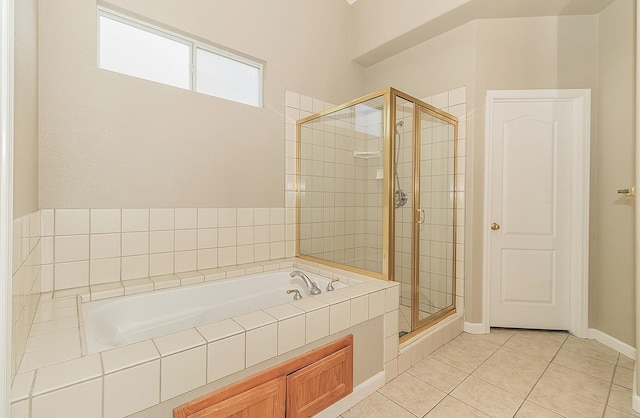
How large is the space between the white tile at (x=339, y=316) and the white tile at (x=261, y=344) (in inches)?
12.7

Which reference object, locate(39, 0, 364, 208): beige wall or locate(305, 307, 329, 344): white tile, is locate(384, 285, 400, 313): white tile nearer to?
locate(305, 307, 329, 344): white tile

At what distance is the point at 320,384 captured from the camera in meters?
1.36

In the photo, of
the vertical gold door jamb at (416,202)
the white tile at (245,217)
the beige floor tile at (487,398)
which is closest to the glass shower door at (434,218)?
the vertical gold door jamb at (416,202)

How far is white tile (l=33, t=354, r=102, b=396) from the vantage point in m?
0.79

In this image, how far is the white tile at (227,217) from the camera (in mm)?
2195

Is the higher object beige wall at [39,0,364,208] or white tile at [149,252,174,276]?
beige wall at [39,0,364,208]

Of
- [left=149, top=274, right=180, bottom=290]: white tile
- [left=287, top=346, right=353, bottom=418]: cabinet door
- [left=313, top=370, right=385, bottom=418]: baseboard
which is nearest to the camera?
[left=287, top=346, right=353, bottom=418]: cabinet door

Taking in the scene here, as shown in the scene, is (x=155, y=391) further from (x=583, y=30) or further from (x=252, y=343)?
(x=583, y=30)

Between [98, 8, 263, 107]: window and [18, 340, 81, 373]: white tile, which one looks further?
[98, 8, 263, 107]: window

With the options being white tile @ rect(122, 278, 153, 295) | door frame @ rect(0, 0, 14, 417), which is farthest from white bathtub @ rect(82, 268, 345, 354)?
door frame @ rect(0, 0, 14, 417)

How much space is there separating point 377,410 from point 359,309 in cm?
51

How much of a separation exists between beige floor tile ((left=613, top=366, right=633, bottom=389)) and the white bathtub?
5.61 feet

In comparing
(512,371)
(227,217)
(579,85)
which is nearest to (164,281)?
(227,217)

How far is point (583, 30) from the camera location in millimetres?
2264
